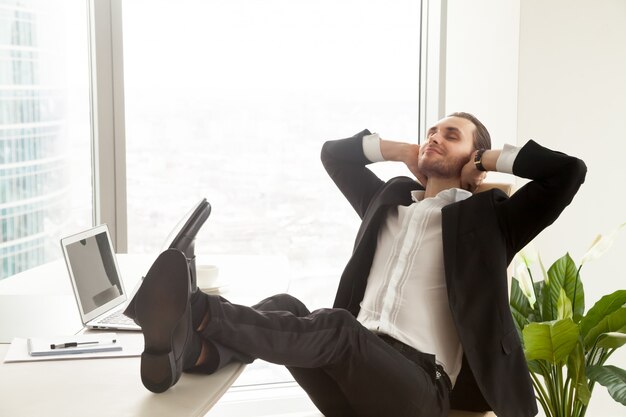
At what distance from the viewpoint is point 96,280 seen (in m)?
1.93

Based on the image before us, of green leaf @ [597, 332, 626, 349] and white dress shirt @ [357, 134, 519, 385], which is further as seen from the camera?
green leaf @ [597, 332, 626, 349]

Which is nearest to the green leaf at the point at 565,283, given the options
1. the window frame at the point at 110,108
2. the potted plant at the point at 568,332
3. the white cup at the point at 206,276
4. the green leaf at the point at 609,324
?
the potted plant at the point at 568,332

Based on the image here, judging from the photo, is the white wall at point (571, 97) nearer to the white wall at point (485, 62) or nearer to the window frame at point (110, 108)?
the white wall at point (485, 62)

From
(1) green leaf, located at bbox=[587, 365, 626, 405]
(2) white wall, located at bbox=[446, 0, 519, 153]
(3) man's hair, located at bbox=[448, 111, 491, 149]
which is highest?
(2) white wall, located at bbox=[446, 0, 519, 153]

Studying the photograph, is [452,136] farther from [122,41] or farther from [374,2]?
[122,41]

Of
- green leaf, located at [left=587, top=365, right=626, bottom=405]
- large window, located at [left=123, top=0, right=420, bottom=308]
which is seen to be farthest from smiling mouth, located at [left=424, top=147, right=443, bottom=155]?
large window, located at [left=123, top=0, right=420, bottom=308]

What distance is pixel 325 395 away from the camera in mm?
2061

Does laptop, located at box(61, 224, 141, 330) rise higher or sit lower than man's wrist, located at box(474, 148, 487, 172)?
lower

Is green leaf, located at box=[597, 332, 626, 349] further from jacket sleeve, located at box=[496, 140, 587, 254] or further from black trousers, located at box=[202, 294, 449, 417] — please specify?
black trousers, located at box=[202, 294, 449, 417]

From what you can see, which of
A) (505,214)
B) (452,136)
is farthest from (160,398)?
(452,136)

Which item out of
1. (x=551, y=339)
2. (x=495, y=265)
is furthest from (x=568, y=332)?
(x=495, y=265)

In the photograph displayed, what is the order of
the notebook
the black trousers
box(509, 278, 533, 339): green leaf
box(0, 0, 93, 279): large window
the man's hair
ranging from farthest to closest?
box(0, 0, 93, 279): large window < box(509, 278, 533, 339): green leaf < the man's hair < the black trousers < the notebook

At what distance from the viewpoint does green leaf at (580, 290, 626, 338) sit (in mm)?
2605

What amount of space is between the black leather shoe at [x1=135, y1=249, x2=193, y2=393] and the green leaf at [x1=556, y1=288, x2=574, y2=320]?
1.51 meters
